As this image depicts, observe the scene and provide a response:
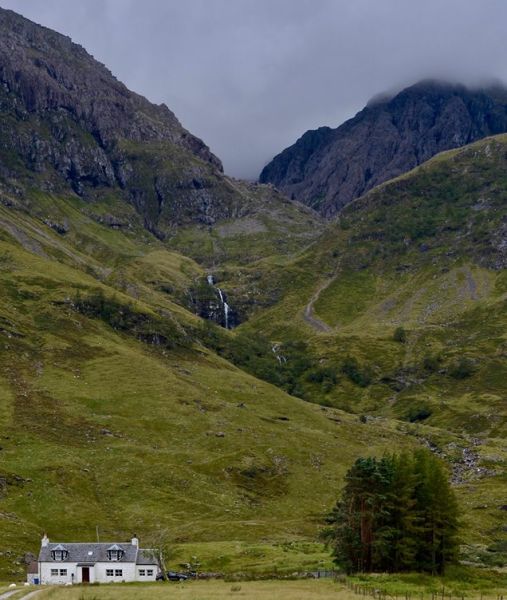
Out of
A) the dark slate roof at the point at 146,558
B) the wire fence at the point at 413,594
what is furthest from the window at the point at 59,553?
the wire fence at the point at 413,594

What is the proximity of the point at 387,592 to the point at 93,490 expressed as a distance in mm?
97763

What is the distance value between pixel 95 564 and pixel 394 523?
4375 cm

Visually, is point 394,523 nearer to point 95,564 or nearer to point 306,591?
point 306,591

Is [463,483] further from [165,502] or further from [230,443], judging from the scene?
[165,502]

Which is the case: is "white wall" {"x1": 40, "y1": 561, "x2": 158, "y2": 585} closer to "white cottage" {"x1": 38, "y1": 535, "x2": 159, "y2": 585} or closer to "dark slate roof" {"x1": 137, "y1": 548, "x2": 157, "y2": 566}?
"white cottage" {"x1": 38, "y1": 535, "x2": 159, "y2": 585}

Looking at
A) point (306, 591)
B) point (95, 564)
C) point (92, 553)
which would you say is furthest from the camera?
point (92, 553)

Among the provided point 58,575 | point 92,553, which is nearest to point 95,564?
point 92,553

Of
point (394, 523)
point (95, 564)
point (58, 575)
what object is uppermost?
point (394, 523)

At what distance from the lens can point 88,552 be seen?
111 meters

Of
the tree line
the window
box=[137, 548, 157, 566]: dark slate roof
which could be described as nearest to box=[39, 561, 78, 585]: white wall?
the window

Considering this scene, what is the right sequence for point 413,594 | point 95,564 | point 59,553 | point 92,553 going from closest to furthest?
point 413,594 < point 95,564 < point 59,553 < point 92,553

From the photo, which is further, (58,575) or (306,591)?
(58,575)

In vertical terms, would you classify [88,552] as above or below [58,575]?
above

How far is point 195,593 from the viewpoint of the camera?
76312 millimetres
